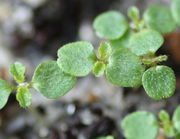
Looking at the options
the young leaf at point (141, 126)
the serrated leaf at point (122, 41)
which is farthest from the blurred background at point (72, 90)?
the serrated leaf at point (122, 41)

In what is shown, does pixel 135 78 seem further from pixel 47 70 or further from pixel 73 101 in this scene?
pixel 73 101

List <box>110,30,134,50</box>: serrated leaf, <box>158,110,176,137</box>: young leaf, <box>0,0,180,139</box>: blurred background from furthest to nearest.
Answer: <box>0,0,180,139</box>: blurred background < <box>110,30,134,50</box>: serrated leaf < <box>158,110,176,137</box>: young leaf

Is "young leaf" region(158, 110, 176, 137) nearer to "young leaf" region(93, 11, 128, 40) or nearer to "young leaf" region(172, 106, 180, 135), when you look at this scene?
"young leaf" region(172, 106, 180, 135)

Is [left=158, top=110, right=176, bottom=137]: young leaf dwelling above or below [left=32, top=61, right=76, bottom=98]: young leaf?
below

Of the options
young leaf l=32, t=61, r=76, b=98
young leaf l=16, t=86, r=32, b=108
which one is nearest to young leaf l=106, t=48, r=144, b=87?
young leaf l=32, t=61, r=76, b=98

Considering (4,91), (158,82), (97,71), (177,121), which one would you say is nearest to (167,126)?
(177,121)

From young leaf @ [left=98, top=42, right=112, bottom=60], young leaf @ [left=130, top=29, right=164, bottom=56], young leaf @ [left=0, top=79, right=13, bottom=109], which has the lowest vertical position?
young leaf @ [left=0, top=79, right=13, bottom=109]

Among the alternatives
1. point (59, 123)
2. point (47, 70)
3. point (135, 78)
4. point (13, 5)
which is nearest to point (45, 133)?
point (59, 123)

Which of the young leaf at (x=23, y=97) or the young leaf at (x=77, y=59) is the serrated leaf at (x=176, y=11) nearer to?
the young leaf at (x=77, y=59)
